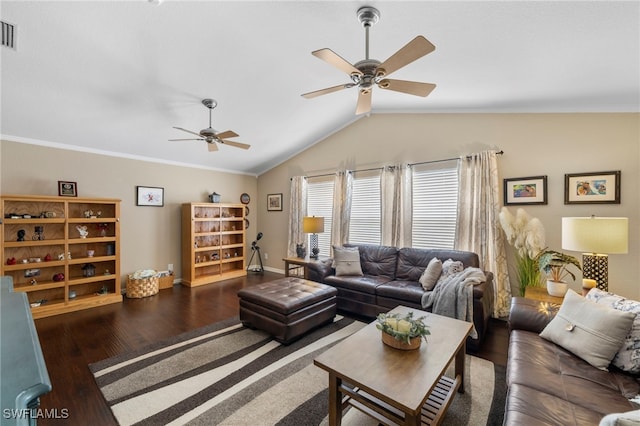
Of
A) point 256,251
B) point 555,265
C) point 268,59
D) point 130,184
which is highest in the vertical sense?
point 268,59

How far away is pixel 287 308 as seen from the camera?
8.84ft

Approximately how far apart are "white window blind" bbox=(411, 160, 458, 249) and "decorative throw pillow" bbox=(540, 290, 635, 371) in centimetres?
193

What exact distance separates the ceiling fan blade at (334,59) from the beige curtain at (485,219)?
2456 mm

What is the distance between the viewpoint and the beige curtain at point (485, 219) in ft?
11.2

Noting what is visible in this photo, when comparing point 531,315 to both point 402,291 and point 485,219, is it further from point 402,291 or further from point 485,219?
point 485,219

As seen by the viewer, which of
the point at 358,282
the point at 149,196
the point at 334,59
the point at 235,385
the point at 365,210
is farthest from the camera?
the point at 149,196

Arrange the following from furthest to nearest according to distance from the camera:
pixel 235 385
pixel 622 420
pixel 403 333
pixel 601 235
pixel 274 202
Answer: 1. pixel 274 202
2. pixel 601 235
3. pixel 235 385
4. pixel 403 333
5. pixel 622 420

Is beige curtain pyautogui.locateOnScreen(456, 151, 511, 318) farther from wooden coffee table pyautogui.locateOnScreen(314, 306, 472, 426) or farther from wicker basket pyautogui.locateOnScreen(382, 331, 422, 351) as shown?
wicker basket pyautogui.locateOnScreen(382, 331, 422, 351)

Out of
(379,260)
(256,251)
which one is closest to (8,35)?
(379,260)

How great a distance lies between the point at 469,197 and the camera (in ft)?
11.9

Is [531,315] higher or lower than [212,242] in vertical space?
lower

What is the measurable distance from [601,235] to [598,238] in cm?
3

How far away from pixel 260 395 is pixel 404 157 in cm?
371

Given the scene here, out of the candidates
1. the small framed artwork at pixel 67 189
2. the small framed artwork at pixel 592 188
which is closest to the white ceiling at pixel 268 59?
the small framed artwork at pixel 67 189
